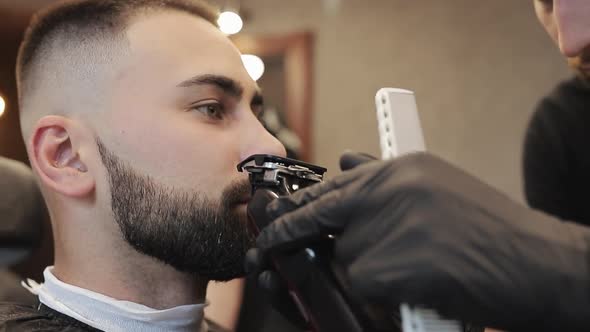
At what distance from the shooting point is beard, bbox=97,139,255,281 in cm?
98

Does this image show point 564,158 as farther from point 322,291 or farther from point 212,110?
point 322,291

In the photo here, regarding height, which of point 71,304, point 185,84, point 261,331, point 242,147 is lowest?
point 261,331

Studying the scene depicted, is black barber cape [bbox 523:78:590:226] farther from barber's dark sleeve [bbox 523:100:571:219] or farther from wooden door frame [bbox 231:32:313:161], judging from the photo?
wooden door frame [bbox 231:32:313:161]

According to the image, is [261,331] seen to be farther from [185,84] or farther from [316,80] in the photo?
[316,80]

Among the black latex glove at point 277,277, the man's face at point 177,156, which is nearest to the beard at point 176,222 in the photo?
the man's face at point 177,156

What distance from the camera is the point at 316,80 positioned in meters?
2.66

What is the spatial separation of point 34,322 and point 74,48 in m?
0.50

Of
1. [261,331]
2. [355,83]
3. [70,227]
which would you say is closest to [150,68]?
[70,227]

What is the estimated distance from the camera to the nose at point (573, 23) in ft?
3.18

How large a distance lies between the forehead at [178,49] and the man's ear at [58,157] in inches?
6.8

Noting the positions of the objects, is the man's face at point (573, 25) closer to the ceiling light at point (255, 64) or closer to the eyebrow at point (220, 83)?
the eyebrow at point (220, 83)

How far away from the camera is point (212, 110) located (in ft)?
3.48

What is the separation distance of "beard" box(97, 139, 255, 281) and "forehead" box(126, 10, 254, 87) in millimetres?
180

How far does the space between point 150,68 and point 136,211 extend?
0.25 metres
